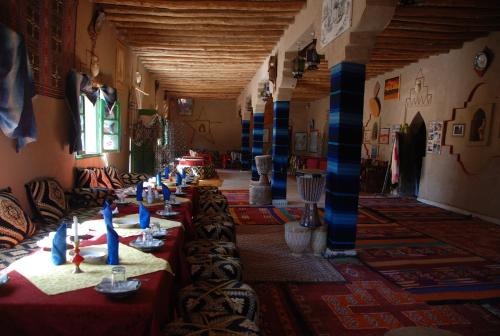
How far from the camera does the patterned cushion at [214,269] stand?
266 centimetres

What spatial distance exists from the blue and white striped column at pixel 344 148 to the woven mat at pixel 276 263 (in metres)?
0.40

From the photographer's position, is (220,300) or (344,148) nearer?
(220,300)

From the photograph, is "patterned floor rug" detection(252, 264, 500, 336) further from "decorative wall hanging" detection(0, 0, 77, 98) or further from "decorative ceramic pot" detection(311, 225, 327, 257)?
"decorative wall hanging" detection(0, 0, 77, 98)

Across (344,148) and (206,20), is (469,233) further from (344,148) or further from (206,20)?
(206,20)

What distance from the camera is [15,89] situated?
3420 mm

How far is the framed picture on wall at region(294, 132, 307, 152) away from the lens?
1803cm

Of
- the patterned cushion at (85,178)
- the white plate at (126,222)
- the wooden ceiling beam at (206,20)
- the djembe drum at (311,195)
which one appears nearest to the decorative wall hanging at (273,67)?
the wooden ceiling beam at (206,20)

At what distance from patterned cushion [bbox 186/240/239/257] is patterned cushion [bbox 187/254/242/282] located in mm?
187

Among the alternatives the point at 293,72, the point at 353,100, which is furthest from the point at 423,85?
the point at 353,100

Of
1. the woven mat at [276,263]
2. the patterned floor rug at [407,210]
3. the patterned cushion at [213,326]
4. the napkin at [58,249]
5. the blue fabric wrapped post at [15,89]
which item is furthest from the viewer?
the patterned floor rug at [407,210]

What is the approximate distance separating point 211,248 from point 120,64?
554 cm

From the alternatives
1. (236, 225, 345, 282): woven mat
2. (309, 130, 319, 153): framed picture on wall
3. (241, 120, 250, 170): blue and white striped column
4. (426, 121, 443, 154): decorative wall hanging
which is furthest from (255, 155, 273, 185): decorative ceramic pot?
(309, 130, 319, 153): framed picture on wall

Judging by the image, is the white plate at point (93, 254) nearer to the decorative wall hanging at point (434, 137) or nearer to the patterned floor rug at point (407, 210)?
the patterned floor rug at point (407, 210)

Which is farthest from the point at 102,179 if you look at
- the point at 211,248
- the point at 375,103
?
the point at 375,103
